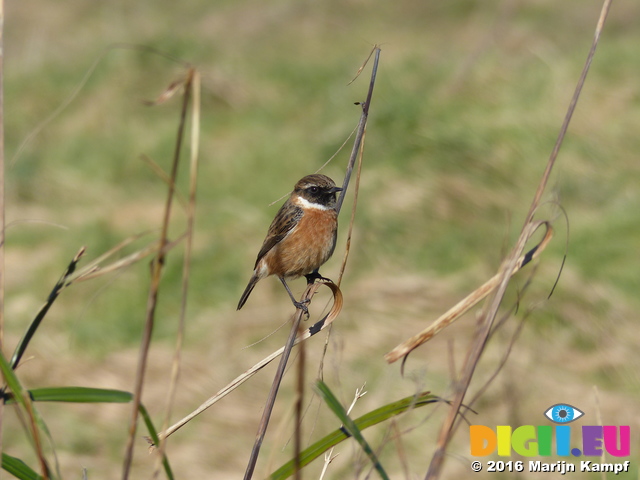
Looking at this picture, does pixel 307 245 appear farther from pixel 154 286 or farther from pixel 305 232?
pixel 154 286

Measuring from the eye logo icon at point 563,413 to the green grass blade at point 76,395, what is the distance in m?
3.42

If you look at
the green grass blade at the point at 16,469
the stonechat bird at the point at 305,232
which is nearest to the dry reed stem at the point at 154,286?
the green grass blade at the point at 16,469

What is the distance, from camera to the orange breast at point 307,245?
3893 millimetres

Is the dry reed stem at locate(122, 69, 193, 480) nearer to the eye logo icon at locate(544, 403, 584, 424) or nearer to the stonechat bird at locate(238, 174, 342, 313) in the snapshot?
the stonechat bird at locate(238, 174, 342, 313)

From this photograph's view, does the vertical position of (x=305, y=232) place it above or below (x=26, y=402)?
above

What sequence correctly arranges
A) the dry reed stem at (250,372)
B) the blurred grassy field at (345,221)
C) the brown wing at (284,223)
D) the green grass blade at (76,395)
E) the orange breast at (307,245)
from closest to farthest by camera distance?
the green grass blade at (76,395) < the dry reed stem at (250,372) < the orange breast at (307,245) < the brown wing at (284,223) < the blurred grassy field at (345,221)

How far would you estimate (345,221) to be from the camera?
7699 mm

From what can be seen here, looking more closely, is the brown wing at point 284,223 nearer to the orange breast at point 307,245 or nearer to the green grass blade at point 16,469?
the orange breast at point 307,245

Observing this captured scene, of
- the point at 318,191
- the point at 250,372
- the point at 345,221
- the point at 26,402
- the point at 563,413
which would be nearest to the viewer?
the point at 26,402

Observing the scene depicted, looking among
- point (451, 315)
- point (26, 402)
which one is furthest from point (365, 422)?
point (26, 402)

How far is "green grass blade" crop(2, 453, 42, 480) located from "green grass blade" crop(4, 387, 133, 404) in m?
0.13

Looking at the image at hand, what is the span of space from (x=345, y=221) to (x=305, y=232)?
147 inches

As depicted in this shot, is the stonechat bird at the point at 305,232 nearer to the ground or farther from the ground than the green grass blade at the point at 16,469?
farther from the ground

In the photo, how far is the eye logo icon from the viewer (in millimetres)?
4633
